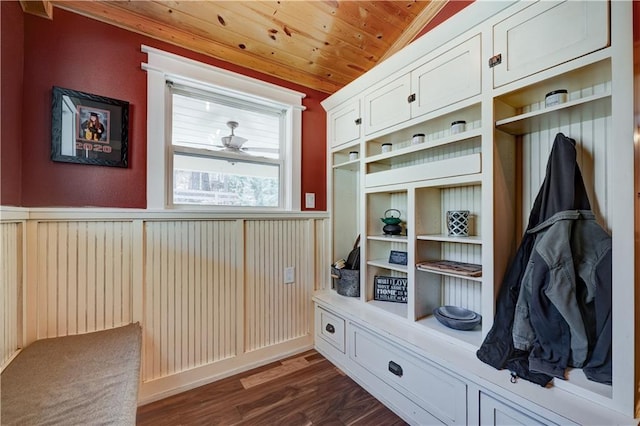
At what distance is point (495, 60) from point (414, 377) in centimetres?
172

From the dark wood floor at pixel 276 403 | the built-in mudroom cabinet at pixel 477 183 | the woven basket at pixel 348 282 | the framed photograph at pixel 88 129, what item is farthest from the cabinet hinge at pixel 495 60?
the framed photograph at pixel 88 129

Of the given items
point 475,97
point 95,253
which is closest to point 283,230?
point 95,253

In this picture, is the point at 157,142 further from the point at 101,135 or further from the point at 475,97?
the point at 475,97

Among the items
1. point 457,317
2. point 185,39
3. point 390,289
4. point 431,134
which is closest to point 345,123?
point 431,134

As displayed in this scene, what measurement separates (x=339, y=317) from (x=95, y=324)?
5.12ft

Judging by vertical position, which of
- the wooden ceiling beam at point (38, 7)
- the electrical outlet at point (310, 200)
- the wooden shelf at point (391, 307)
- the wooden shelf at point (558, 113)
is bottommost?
the wooden shelf at point (391, 307)

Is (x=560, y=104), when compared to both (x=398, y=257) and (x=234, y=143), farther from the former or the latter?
(x=234, y=143)

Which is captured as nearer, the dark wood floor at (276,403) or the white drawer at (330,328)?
the dark wood floor at (276,403)

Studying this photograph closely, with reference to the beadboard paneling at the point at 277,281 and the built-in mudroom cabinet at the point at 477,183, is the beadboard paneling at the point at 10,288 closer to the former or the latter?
the beadboard paneling at the point at 277,281

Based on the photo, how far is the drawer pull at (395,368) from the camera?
1615mm

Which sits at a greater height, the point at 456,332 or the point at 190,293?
the point at 190,293

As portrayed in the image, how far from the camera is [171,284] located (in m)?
1.81

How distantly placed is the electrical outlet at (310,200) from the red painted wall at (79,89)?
3.99ft

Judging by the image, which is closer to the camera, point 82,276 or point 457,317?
point 82,276
